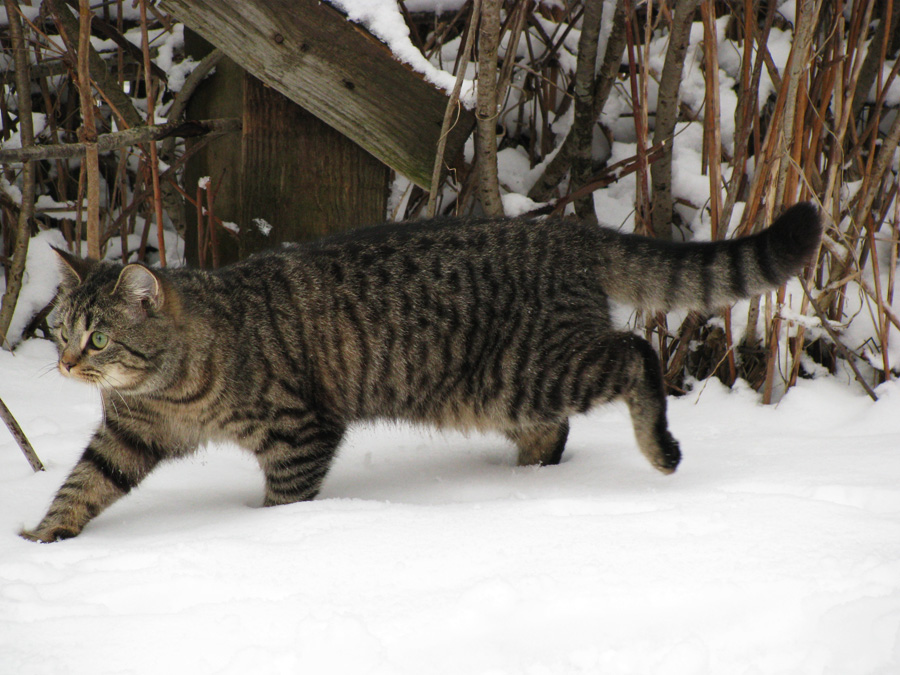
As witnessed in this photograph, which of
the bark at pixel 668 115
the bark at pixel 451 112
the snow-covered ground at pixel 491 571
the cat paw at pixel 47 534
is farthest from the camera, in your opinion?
the bark at pixel 668 115

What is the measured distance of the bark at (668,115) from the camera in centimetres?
296

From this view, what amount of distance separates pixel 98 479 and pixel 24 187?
5.33 feet

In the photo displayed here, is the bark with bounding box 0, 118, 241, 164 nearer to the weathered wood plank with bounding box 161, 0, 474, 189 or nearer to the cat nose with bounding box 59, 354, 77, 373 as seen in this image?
the weathered wood plank with bounding box 161, 0, 474, 189

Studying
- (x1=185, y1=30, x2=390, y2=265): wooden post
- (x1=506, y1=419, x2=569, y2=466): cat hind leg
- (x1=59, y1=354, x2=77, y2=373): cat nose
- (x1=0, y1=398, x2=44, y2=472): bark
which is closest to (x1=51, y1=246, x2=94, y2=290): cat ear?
(x1=59, y1=354, x2=77, y2=373): cat nose

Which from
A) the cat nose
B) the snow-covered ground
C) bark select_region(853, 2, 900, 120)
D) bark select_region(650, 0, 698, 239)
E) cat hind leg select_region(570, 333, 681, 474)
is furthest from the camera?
bark select_region(853, 2, 900, 120)

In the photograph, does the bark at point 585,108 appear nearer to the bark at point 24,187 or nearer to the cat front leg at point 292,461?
the cat front leg at point 292,461

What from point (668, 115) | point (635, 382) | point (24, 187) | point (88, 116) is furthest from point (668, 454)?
point (24, 187)

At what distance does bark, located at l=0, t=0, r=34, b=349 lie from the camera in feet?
10.7

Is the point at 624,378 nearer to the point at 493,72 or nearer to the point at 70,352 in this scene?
the point at 493,72

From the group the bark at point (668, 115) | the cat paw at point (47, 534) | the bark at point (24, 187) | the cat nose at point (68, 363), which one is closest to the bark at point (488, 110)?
the bark at point (668, 115)

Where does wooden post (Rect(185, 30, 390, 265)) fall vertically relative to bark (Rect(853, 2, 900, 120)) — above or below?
below

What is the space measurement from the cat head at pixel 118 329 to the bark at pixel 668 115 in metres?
1.92

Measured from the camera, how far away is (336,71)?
2.92 meters

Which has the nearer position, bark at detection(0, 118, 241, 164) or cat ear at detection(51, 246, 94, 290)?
cat ear at detection(51, 246, 94, 290)
